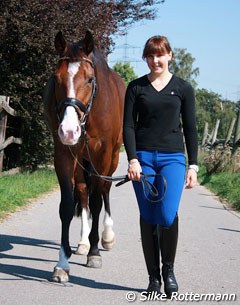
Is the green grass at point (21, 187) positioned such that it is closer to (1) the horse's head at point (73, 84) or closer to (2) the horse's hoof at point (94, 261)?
(2) the horse's hoof at point (94, 261)

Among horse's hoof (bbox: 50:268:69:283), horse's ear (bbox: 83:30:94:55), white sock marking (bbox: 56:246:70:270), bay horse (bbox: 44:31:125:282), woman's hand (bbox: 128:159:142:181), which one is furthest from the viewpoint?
horse's ear (bbox: 83:30:94:55)

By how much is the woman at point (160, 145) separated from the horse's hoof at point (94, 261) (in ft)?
4.18

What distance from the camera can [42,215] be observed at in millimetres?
9711

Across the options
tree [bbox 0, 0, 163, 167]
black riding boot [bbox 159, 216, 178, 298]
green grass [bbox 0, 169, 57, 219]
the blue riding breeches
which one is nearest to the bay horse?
the blue riding breeches

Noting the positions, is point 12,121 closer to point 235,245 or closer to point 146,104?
point 235,245

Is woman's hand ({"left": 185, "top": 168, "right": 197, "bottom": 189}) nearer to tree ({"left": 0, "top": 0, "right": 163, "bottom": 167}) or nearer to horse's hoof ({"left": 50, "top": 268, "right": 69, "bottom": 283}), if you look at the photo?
horse's hoof ({"left": 50, "top": 268, "right": 69, "bottom": 283})

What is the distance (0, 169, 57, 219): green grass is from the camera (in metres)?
10.1

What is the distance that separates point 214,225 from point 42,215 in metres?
2.67

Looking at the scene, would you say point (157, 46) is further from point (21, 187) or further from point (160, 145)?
point (21, 187)

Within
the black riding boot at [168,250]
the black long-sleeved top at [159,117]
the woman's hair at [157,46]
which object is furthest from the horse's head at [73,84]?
the black riding boot at [168,250]

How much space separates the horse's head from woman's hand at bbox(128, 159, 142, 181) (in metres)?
0.55

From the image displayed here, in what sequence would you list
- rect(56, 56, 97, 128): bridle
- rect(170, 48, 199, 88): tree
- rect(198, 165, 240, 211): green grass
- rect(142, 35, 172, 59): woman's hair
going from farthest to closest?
rect(170, 48, 199, 88): tree < rect(198, 165, 240, 211): green grass < rect(56, 56, 97, 128): bridle < rect(142, 35, 172, 59): woman's hair

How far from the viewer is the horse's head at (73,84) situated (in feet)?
17.0

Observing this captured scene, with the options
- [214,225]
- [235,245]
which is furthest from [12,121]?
[235,245]
